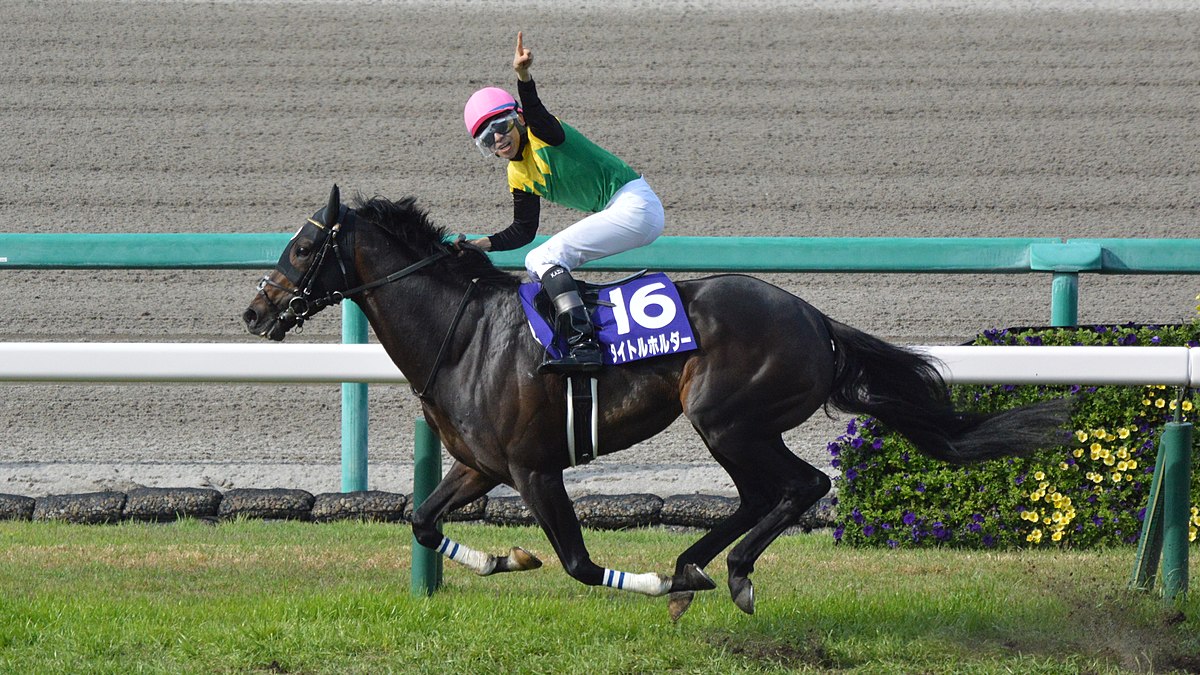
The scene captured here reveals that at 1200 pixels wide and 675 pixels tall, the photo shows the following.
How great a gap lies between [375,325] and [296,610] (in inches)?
33.8

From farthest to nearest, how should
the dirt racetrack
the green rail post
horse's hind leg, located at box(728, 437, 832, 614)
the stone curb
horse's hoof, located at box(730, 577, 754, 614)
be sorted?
the dirt racetrack → the stone curb → the green rail post → horse's hind leg, located at box(728, 437, 832, 614) → horse's hoof, located at box(730, 577, 754, 614)

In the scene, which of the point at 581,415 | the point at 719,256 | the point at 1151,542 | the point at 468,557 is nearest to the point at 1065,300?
the point at 719,256

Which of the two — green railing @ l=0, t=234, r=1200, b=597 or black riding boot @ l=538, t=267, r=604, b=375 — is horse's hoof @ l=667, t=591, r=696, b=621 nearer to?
black riding boot @ l=538, t=267, r=604, b=375

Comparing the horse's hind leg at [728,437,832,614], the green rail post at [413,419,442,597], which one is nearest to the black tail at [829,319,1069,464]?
the horse's hind leg at [728,437,832,614]

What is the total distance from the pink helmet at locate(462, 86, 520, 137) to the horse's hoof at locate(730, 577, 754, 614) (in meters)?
1.46

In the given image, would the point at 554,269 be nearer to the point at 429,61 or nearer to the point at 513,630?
the point at 513,630

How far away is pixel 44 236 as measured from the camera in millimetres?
6230

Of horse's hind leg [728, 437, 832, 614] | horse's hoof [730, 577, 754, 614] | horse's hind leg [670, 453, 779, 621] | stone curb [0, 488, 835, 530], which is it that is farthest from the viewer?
stone curb [0, 488, 835, 530]

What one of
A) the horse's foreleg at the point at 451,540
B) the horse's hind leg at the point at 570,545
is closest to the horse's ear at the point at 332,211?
the horse's foreleg at the point at 451,540

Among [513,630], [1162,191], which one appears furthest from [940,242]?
[1162,191]

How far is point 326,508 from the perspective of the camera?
5.66 metres

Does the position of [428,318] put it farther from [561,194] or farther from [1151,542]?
[1151,542]

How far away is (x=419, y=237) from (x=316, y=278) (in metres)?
0.34

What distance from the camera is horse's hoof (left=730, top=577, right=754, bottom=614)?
12.1 feet
